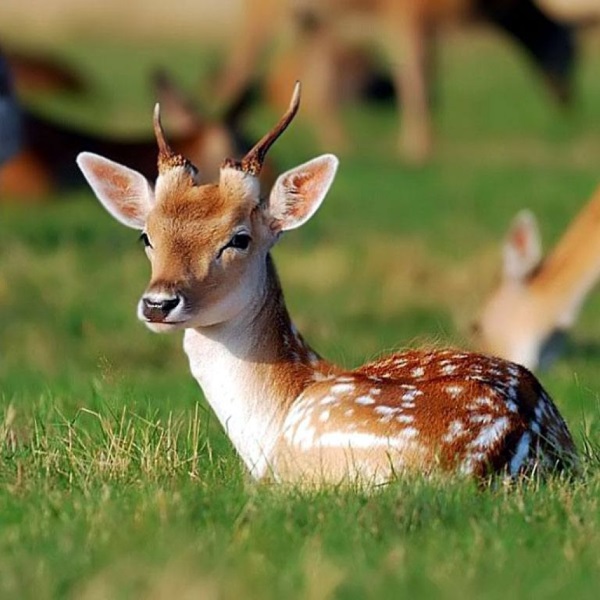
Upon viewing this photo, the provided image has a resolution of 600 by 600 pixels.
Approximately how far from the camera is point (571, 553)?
15.0 ft

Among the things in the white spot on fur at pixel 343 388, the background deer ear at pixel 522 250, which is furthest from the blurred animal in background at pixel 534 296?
the white spot on fur at pixel 343 388

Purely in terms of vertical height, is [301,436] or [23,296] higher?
[301,436]

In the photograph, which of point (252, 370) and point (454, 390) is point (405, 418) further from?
point (252, 370)

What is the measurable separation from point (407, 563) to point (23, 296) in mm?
8496

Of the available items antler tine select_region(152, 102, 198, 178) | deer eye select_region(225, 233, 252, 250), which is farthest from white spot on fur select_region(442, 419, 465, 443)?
antler tine select_region(152, 102, 198, 178)

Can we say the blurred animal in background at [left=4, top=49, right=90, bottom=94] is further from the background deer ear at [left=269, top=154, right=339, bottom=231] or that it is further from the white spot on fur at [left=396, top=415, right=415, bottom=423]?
the white spot on fur at [left=396, top=415, right=415, bottom=423]

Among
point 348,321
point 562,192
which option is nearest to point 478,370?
point 348,321

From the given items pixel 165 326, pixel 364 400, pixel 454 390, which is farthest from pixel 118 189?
pixel 454 390

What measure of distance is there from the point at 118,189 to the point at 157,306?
0.87 metres

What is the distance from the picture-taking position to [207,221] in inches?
237

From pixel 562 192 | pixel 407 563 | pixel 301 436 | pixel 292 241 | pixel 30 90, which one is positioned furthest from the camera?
pixel 30 90

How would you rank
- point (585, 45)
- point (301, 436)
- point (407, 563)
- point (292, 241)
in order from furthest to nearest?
point (585, 45)
point (292, 241)
point (301, 436)
point (407, 563)

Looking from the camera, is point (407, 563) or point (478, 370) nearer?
point (407, 563)

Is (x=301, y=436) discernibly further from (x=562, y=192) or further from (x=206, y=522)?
(x=562, y=192)
